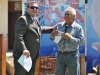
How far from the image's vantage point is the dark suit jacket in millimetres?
3240

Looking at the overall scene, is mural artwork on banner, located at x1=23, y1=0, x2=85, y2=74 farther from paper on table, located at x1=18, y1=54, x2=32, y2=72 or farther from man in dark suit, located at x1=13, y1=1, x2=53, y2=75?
paper on table, located at x1=18, y1=54, x2=32, y2=72

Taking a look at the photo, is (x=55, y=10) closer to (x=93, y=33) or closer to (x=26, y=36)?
(x=93, y=33)

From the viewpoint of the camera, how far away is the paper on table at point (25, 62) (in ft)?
10.5

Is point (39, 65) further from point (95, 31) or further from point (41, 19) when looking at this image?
point (95, 31)

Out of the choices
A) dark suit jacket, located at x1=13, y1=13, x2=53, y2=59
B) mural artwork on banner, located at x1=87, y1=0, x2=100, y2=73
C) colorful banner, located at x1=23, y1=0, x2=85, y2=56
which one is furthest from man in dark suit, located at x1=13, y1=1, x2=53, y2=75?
mural artwork on banner, located at x1=87, y1=0, x2=100, y2=73

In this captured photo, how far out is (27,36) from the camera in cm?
334

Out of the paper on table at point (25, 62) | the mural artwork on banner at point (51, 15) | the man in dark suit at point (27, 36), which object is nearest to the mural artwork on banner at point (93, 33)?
the mural artwork on banner at point (51, 15)

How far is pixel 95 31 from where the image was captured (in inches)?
192

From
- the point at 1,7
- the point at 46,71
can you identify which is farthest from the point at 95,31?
the point at 1,7

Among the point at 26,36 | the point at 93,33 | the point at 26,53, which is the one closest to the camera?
the point at 26,53

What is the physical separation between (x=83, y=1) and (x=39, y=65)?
181 cm

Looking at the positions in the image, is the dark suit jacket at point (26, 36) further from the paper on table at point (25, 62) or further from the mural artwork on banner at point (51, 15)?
the mural artwork on banner at point (51, 15)

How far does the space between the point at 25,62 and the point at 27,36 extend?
16.6 inches

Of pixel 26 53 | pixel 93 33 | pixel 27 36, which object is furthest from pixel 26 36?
pixel 93 33
